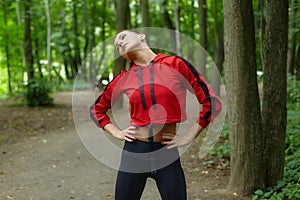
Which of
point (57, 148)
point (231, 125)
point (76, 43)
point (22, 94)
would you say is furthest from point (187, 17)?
point (231, 125)

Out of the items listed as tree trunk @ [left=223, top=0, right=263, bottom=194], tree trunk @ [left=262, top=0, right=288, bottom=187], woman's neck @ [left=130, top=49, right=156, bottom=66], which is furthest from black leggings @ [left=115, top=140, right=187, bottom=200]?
tree trunk @ [left=262, top=0, right=288, bottom=187]

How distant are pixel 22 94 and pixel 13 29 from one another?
10.3ft

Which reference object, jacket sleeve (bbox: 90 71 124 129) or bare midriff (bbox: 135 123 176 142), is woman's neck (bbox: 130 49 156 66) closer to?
jacket sleeve (bbox: 90 71 124 129)

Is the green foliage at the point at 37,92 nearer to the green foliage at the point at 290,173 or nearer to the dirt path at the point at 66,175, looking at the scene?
the dirt path at the point at 66,175

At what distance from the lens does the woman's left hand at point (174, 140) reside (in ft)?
9.68

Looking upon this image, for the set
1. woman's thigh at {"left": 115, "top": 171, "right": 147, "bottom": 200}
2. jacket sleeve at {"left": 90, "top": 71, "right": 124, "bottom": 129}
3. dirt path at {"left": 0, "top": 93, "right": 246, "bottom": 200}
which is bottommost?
dirt path at {"left": 0, "top": 93, "right": 246, "bottom": 200}

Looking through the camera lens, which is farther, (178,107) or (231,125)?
(231,125)

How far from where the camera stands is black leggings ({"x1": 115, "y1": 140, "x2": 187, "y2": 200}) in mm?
2973

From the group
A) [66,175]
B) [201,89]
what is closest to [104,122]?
[201,89]

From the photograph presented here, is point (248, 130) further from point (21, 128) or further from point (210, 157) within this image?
point (21, 128)

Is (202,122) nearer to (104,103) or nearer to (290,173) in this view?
(104,103)

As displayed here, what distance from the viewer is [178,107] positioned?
9.56 feet

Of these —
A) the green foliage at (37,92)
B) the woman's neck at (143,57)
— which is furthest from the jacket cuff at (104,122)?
the green foliage at (37,92)

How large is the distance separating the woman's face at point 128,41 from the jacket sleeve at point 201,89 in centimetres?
32
